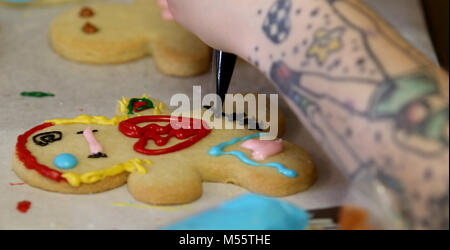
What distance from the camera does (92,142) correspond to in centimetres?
106

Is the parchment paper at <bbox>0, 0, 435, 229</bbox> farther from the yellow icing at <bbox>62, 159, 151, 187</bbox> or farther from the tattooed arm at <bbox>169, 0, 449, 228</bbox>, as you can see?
the tattooed arm at <bbox>169, 0, 449, 228</bbox>

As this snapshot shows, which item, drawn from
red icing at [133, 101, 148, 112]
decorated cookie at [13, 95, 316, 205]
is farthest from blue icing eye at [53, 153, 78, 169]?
red icing at [133, 101, 148, 112]

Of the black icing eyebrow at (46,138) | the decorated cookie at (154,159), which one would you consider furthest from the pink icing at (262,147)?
Result: the black icing eyebrow at (46,138)

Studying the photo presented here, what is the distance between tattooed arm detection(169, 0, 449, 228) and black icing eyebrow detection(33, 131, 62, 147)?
367 mm

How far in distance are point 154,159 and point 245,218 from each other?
291 millimetres

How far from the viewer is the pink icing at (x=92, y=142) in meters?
1.05

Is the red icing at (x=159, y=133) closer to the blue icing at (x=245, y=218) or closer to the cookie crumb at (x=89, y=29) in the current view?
the blue icing at (x=245, y=218)

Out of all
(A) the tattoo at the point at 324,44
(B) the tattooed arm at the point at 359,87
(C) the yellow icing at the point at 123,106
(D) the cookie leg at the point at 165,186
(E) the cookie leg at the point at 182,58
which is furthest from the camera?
(E) the cookie leg at the point at 182,58

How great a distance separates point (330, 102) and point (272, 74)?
124mm

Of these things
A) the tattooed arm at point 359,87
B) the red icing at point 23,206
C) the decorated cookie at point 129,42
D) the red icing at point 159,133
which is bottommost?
the red icing at point 23,206

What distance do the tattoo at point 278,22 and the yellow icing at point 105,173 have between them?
297 millimetres

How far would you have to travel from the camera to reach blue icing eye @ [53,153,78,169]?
997 millimetres

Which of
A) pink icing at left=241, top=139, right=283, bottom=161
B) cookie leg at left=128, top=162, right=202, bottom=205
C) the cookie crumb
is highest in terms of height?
the cookie crumb
